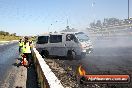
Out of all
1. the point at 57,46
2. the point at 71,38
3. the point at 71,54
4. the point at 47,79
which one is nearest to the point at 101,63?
the point at 71,54

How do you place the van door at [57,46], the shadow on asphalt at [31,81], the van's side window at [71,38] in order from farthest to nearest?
the van door at [57,46] → the van's side window at [71,38] → the shadow on asphalt at [31,81]

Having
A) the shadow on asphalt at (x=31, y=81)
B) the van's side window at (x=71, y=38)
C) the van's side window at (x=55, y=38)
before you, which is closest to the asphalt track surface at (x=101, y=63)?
the shadow on asphalt at (x=31, y=81)

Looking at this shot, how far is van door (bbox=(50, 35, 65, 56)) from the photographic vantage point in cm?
2500

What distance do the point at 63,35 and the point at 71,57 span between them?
1892 millimetres

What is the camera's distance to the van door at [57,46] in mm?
25000

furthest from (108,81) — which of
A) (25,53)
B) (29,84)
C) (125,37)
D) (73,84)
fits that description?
(125,37)

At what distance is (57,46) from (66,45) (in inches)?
33.8

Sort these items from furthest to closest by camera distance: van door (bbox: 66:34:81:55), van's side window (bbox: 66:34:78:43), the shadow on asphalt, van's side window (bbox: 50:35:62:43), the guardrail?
van's side window (bbox: 50:35:62:43) → van's side window (bbox: 66:34:78:43) → van door (bbox: 66:34:81:55) → the shadow on asphalt → the guardrail

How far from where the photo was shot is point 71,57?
24.5 meters

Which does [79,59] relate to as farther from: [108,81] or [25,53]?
[108,81]

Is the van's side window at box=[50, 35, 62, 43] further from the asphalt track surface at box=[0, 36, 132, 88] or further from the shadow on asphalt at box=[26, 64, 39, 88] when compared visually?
the shadow on asphalt at box=[26, 64, 39, 88]

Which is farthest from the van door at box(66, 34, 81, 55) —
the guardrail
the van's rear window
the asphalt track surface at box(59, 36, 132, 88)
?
the guardrail

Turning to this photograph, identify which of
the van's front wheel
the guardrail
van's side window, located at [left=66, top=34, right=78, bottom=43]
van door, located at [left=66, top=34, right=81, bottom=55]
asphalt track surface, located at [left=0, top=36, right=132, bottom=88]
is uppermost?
van's side window, located at [left=66, top=34, right=78, bottom=43]

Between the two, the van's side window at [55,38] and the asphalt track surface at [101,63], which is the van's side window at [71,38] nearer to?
the van's side window at [55,38]
